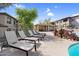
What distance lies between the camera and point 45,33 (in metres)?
6.36

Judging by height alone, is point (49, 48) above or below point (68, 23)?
below

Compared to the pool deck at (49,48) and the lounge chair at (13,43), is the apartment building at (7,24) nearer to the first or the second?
the lounge chair at (13,43)

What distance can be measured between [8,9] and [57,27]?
2.24 meters

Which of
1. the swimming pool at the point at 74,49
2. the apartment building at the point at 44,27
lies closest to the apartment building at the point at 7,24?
the apartment building at the point at 44,27

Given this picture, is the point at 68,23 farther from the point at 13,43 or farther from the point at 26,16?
the point at 13,43

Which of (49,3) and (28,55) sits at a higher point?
(49,3)

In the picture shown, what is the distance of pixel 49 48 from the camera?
5719mm

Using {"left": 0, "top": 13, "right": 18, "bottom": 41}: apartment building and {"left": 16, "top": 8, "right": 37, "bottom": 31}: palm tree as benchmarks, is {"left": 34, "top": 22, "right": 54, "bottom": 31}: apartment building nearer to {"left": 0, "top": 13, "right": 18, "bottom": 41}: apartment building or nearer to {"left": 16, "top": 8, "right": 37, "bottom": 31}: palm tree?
{"left": 16, "top": 8, "right": 37, "bottom": 31}: palm tree

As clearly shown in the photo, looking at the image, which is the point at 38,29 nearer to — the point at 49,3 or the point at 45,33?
the point at 45,33

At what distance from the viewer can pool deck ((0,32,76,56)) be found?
516cm

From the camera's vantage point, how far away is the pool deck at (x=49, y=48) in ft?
16.9

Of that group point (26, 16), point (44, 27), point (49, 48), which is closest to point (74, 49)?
point (49, 48)

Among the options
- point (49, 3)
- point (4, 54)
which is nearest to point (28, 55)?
point (4, 54)

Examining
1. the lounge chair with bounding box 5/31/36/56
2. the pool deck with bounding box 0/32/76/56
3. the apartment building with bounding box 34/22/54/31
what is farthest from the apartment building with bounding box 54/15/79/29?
the lounge chair with bounding box 5/31/36/56
